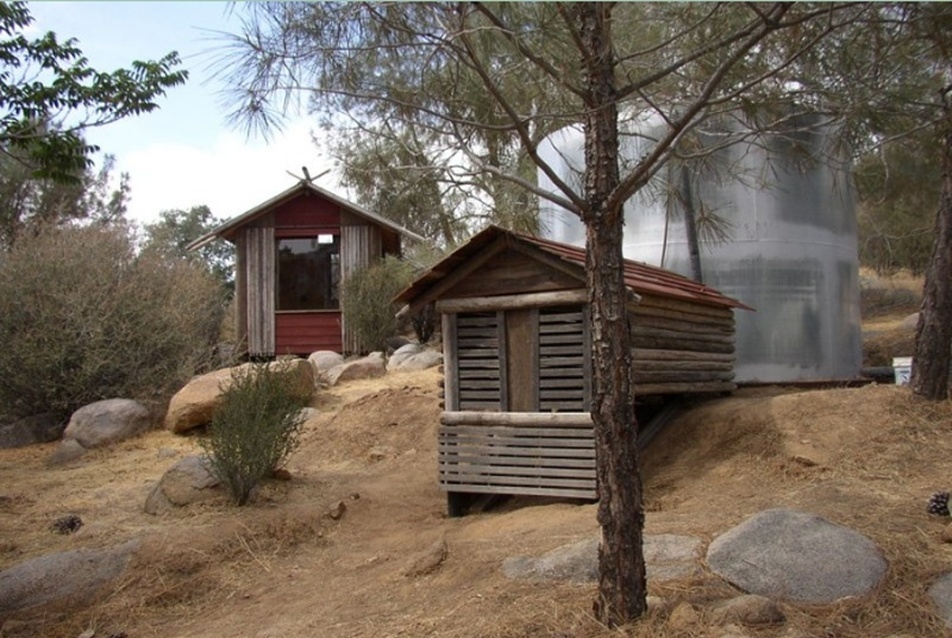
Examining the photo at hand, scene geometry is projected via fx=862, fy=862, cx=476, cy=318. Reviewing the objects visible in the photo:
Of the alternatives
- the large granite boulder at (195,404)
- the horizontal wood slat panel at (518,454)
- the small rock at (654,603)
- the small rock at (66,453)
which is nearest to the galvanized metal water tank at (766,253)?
the horizontal wood slat panel at (518,454)

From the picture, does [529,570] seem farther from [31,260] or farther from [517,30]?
[31,260]

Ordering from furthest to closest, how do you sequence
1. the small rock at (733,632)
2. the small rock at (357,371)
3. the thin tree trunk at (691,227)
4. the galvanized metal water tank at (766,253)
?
the small rock at (357,371) < the galvanized metal water tank at (766,253) < the thin tree trunk at (691,227) < the small rock at (733,632)

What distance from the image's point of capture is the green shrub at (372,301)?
1631cm

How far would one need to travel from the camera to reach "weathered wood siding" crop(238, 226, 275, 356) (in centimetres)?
1722

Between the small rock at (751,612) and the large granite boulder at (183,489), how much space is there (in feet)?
17.4

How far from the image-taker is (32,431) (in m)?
12.0

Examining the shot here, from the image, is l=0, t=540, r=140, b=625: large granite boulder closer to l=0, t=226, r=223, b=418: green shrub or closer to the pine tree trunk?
l=0, t=226, r=223, b=418: green shrub

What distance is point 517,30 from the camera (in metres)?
4.39

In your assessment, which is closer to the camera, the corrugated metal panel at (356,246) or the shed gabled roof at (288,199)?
the shed gabled roof at (288,199)

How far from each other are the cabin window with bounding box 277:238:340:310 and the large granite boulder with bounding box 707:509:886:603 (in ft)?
43.7

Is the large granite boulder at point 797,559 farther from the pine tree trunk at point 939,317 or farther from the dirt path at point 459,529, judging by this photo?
the pine tree trunk at point 939,317

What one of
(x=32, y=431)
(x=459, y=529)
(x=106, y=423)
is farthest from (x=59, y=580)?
(x=32, y=431)

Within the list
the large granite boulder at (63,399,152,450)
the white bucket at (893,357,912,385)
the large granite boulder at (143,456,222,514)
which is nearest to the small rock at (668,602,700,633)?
the large granite boulder at (143,456,222,514)

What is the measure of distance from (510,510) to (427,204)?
3223 millimetres
